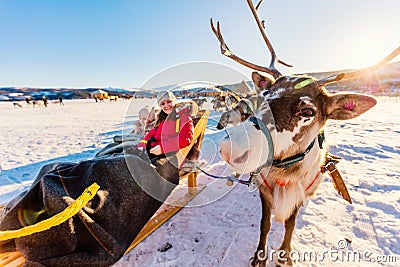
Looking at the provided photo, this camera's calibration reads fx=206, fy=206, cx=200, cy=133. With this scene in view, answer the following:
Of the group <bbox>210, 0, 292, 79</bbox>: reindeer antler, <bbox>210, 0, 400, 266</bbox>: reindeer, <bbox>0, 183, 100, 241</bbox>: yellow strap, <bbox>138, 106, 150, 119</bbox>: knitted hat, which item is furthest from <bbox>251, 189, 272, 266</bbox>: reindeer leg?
<bbox>138, 106, 150, 119</bbox>: knitted hat

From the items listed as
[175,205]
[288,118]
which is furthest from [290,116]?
[175,205]

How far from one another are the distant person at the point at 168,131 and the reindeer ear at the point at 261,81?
1032 millimetres

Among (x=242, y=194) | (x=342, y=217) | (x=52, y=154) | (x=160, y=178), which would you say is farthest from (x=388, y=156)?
(x=52, y=154)

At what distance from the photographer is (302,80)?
1.62 m

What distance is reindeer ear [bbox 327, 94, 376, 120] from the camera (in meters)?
1.50

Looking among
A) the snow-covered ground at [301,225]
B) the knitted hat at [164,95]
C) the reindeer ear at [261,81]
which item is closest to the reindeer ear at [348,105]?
the reindeer ear at [261,81]

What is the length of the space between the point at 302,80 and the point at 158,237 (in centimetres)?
216

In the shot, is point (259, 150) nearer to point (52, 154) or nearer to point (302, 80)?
point (302, 80)

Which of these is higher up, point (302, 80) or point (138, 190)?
point (302, 80)

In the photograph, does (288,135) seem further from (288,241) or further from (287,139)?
(288,241)

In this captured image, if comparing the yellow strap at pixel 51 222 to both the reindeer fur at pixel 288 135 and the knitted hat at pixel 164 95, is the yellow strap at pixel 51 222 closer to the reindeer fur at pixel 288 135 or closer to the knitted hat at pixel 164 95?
the reindeer fur at pixel 288 135

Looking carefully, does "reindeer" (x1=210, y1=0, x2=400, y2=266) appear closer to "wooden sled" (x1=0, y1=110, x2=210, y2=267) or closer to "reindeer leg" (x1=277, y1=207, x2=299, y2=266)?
"reindeer leg" (x1=277, y1=207, x2=299, y2=266)

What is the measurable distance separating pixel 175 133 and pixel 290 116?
1.59 metres

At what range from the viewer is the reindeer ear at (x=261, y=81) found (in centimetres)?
194
